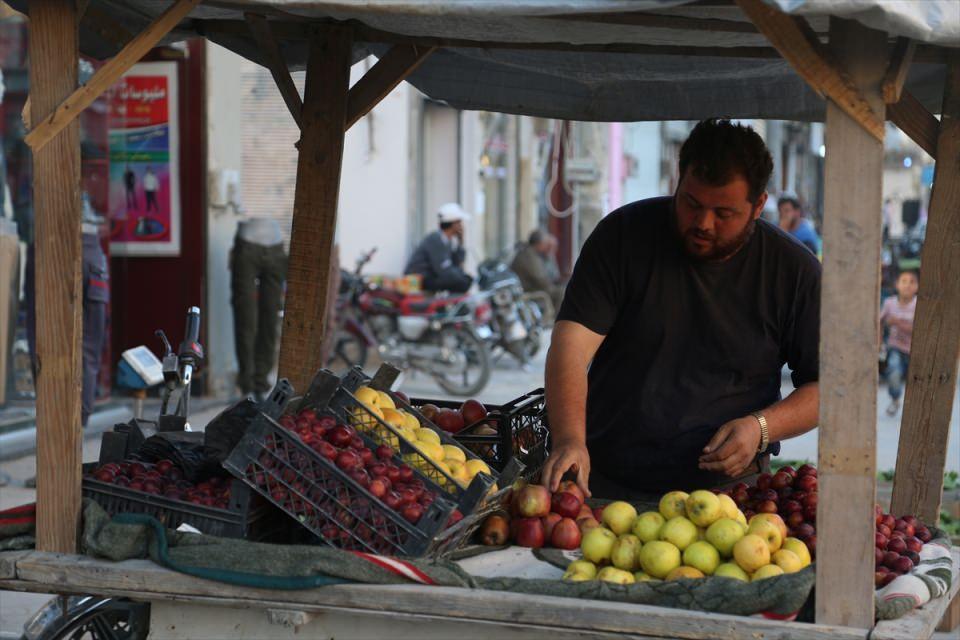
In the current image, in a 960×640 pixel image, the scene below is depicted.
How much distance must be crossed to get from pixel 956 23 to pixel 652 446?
5.72ft

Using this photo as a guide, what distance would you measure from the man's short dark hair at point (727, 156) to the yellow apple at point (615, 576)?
1.23m

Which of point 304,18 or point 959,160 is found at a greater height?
point 304,18

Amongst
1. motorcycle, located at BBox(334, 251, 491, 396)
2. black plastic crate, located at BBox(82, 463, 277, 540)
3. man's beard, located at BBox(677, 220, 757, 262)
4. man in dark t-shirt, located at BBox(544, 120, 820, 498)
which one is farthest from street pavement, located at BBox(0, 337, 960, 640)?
black plastic crate, located at BBox(82, 463, 277, 540)

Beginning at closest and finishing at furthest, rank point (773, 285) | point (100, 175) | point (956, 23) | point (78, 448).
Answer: point (956, 23)
point (78, 448)
point (773, 285)
point (100, 175)

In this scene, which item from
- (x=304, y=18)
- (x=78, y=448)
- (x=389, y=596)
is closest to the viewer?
(x=389, y=596)

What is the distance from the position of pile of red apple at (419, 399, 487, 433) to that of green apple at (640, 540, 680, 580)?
117 centimetres

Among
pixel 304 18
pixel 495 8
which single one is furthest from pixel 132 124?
pixel 495 8

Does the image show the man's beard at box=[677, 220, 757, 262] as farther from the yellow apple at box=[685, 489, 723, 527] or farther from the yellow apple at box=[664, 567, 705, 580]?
the yellow apple at box=[664, 567, 705, 580]

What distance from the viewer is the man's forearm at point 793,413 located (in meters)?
4.03

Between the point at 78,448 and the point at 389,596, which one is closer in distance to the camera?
the point at 389,596

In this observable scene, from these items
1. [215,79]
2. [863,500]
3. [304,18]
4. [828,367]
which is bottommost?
[863,500]

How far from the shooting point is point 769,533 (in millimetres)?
3197

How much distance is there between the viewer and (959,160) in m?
4.21

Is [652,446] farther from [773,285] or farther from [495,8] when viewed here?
[495,8]
